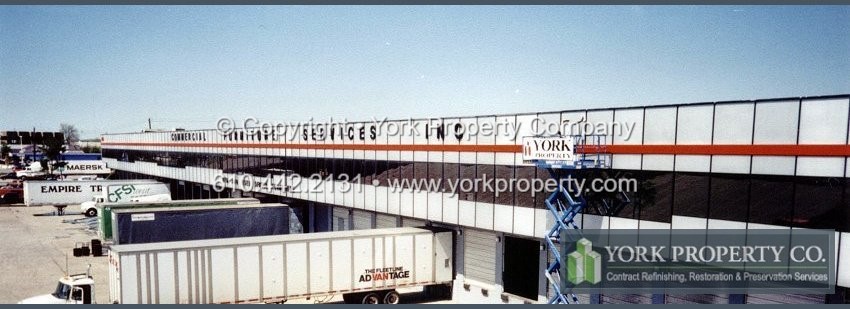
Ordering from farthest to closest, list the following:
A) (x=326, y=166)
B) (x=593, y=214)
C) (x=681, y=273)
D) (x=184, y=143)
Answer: (x=184, y=143)
(x=326, y=166)
(x=593, y=214)
(x=681, y=273)

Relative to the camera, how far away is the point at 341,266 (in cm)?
2075

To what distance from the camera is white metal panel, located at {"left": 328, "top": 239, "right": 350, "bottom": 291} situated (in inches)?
810

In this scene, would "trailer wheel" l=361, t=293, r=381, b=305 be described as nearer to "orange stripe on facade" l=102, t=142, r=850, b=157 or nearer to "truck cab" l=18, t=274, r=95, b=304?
"orange stripe on facade" l=102, t=142, r=850, b=157

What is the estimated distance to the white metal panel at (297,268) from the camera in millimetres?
19750

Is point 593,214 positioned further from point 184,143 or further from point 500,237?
point 184,143

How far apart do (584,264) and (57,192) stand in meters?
57.4

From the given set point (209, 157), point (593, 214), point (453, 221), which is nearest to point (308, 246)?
point (453, 221)

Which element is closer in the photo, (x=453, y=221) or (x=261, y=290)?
(x=261, y=290)

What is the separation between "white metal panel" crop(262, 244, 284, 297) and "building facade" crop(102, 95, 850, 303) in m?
8.30

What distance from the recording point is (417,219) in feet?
87.2

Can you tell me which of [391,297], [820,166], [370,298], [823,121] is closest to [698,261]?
[820,166]

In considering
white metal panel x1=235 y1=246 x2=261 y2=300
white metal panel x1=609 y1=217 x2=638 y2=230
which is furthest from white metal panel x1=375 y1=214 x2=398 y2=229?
white metal panel x1=609 y1=217 x2=638 y2=230

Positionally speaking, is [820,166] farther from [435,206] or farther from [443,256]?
[435,206]

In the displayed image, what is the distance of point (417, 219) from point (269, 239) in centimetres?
879
